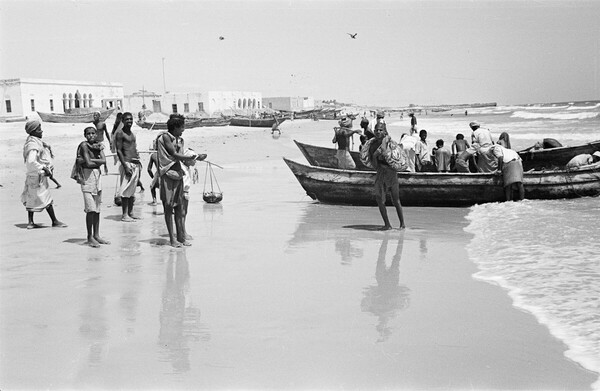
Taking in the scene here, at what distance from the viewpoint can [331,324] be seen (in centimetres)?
433

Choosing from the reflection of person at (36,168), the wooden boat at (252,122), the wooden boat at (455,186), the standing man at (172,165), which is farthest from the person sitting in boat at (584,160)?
the wooden boat at (252,122)

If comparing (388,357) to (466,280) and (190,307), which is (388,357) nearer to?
(190,307)

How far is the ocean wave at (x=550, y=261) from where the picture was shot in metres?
4.37

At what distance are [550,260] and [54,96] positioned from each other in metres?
48.2

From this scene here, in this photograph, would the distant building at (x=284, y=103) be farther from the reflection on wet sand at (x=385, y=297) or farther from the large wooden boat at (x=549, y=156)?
the reflection on wet sand at (x=385, y=297)

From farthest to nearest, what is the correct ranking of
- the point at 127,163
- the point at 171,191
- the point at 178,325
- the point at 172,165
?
the point at 127,163 < the point at 171,191 < the point at 172,165 < the point at 178,325

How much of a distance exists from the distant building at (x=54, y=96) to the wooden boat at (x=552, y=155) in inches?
1451

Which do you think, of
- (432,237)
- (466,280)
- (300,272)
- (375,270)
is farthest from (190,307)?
(432,237)

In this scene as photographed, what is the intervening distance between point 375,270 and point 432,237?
1942mm

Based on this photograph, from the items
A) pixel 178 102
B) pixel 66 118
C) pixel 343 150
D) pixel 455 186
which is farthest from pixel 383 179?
pixel 178 102

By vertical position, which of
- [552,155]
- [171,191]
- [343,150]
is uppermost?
[343,150]

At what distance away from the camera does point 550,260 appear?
20.5 ft

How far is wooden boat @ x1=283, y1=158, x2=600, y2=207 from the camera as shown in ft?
32.7

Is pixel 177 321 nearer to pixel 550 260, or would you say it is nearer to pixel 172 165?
pixel 172 165
